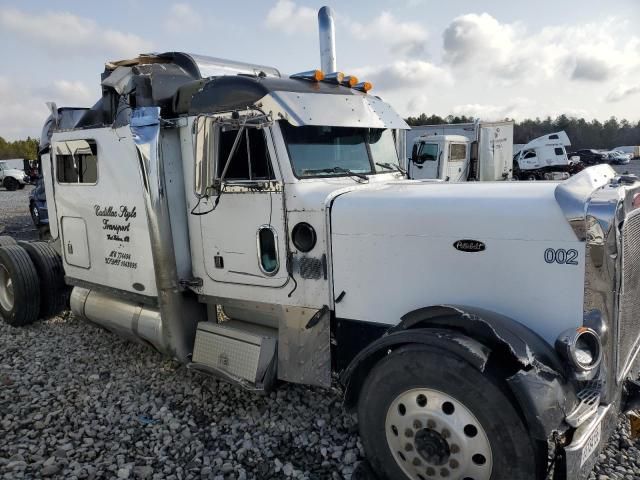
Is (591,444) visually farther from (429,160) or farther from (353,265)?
(429,160)

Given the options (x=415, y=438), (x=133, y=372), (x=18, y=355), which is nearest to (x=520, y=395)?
(x=415, y=438)

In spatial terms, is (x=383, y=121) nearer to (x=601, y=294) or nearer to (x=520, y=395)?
(x=601, y=294)

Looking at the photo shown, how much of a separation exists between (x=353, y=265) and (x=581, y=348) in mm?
1502

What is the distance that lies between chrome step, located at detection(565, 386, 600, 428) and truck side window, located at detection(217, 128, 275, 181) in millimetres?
2497

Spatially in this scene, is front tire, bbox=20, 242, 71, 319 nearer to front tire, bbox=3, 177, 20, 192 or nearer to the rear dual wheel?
the rear dual wheel

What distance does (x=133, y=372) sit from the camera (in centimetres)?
509

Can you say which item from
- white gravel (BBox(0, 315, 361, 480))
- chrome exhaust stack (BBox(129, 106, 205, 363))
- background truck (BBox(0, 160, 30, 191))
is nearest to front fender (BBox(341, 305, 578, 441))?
white gravel (BBox(0, 315, 361, 480))

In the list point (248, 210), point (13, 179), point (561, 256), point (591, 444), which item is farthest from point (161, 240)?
point (13, 179)

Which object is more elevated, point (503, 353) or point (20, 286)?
point (503, 353)

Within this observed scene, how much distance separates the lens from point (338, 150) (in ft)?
13.8

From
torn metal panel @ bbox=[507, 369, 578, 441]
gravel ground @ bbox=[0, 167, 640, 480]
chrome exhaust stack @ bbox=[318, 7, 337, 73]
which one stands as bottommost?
gravel ground @ bbox=[0, 167, 640, 480]

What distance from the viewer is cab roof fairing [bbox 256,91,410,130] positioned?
12.5ft

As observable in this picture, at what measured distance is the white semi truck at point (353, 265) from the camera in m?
2.68

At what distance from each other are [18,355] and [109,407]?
80.1 inches
